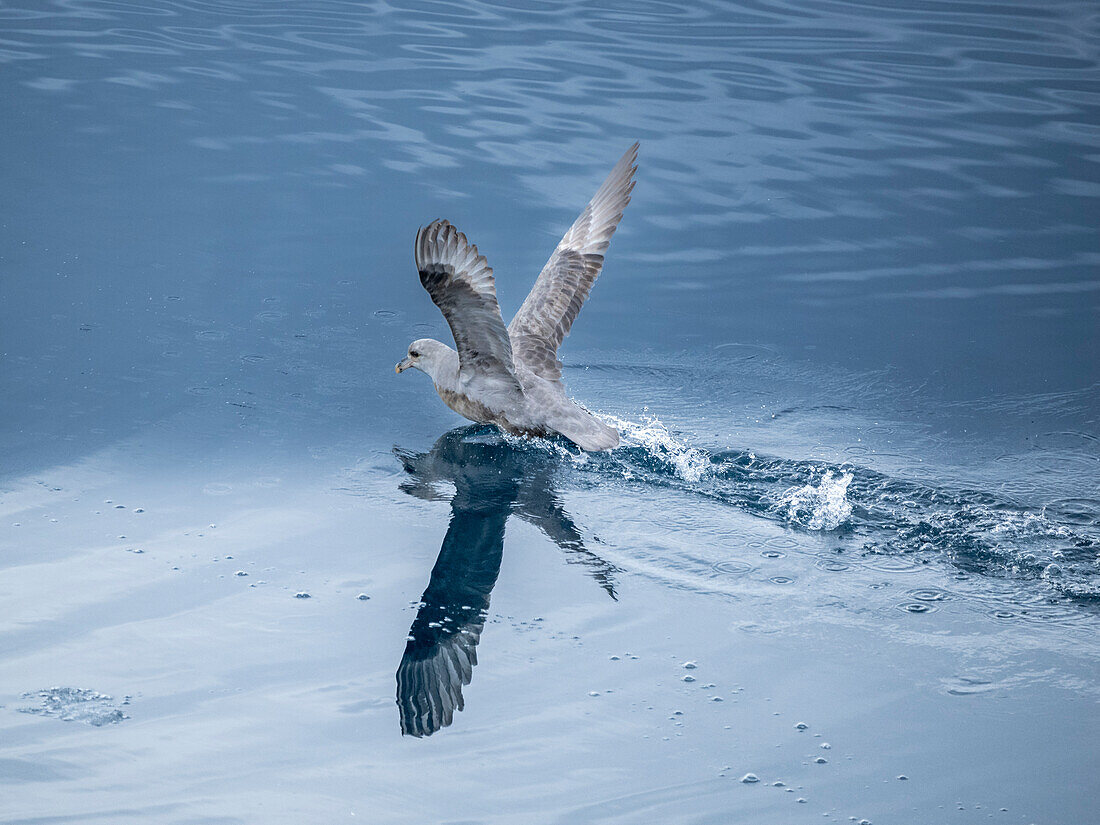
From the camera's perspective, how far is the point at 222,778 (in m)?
4.64

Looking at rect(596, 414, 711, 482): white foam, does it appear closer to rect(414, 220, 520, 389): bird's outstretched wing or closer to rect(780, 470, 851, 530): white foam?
rect(780, 470, 851, 530): white foam

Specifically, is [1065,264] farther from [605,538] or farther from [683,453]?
[605,538]

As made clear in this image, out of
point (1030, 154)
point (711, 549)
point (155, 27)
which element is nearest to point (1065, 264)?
point (1030, 154)

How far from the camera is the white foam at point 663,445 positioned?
23.6ft

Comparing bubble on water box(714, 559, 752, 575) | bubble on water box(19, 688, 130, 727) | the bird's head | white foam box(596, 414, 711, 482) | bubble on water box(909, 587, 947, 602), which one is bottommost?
bubble on water box(19, 688, 130, 727)

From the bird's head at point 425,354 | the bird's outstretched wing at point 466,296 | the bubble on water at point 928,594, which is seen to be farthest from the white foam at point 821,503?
the bird's head at point 425,354

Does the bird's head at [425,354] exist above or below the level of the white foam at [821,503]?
above

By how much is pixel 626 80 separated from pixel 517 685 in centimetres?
921

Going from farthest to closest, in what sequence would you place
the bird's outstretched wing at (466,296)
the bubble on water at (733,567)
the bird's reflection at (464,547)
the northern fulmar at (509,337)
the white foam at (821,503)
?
1. the northern fulmar at (509,337)
2. the bird's outstretched wing at (466,296)
3. the white foam at (821,503)
4. the bubble on water at (733,567)
5. the bird's reflection at (464,547)

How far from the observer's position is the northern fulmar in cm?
705

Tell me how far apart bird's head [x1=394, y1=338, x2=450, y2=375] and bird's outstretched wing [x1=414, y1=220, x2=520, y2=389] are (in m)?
0.32

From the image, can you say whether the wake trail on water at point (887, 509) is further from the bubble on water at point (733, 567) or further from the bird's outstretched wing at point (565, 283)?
the bird's outstretched wing at point (565, 283)

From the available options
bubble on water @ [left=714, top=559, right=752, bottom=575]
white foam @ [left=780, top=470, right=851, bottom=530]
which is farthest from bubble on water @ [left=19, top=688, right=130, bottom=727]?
white foam @ [left=780, top=470, right=851, bottom=530]

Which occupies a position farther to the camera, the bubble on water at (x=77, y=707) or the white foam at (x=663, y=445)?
the white foam at (x=663, y=445)
